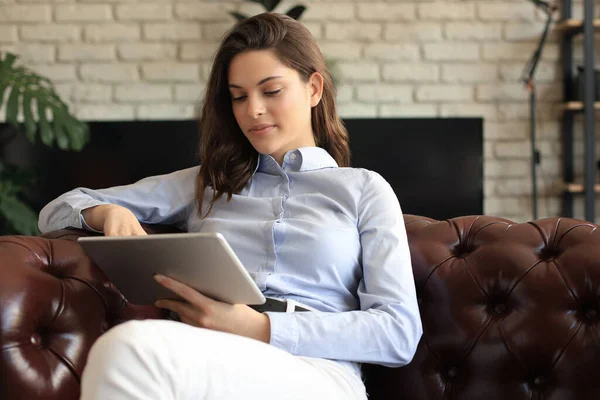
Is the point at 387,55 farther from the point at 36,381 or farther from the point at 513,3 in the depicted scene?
the point at 36,381

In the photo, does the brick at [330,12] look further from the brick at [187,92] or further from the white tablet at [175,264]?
the white tablet at [175,264]

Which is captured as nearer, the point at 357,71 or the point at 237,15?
the point at 237,15

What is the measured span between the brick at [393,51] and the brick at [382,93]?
13cm

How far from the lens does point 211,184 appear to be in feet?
5.56

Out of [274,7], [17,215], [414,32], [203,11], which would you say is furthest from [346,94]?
[17,215]

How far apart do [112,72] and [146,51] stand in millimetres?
184

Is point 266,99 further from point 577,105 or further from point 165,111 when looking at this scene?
point 577,105

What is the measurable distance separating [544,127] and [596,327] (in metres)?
2.38

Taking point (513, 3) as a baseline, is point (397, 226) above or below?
below

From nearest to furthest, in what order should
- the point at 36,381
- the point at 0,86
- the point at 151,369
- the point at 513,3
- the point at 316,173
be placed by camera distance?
the point at 151,369 → the point at 36,381 → the point at 316,173 → the point at 0,86 → the point at 513,3

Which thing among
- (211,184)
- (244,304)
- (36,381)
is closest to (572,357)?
(244,304)

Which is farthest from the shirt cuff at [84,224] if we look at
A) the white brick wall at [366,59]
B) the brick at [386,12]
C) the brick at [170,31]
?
the brick at [386,12]

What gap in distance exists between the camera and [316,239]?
152 cm

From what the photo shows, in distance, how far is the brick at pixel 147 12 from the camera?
11.9 feet
